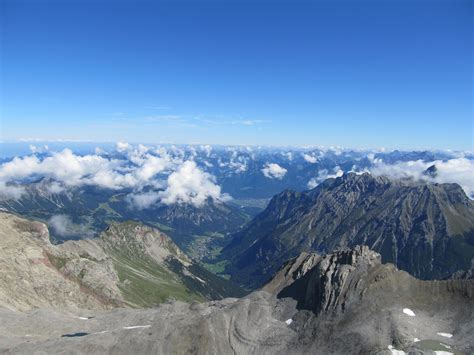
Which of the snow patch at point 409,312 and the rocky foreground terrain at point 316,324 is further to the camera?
the snow patch at point 409,312

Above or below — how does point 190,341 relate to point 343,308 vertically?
below

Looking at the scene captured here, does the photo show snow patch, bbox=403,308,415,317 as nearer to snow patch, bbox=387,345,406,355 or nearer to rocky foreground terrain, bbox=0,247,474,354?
rocky foreground terrain, bbox=0,247,474,354

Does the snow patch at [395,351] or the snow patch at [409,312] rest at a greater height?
the snow patch at [409,312]

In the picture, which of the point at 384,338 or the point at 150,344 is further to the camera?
the point at 150,344

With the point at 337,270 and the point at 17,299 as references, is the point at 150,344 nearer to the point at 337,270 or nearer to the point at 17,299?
the point at 337,270

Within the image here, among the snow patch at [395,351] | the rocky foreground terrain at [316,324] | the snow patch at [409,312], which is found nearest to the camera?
the snow patch at [395,351]

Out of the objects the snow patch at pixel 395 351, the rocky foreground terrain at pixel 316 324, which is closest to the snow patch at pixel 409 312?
the rocky foreground terrain at pixel 316 324

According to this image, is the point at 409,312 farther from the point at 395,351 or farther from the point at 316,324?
the point at 316,324

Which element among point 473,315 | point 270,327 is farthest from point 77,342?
point 473,315

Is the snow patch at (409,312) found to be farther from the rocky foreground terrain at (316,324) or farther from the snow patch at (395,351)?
the snow patch at (395,351)
